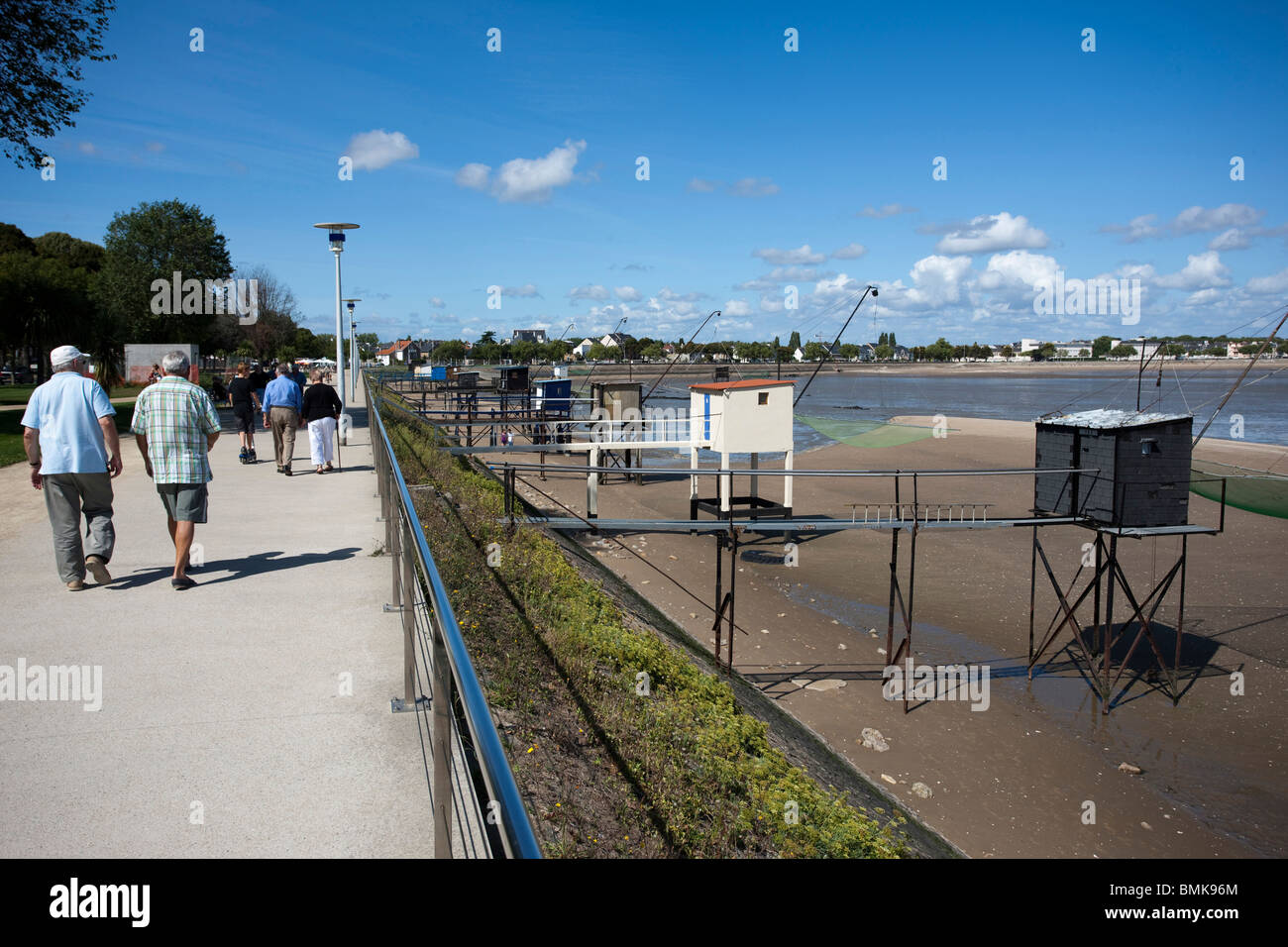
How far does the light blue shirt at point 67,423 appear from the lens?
673cm

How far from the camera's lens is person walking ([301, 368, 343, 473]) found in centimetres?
1413

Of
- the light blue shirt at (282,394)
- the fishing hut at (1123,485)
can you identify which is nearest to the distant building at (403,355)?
the light blue shirt at (282,394)

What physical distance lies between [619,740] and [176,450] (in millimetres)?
4209

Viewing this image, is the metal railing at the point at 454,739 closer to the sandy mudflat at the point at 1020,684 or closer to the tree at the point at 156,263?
the sandy mudflat at the point at 1020,684

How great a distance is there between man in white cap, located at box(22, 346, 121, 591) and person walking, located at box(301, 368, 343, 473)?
7.07m

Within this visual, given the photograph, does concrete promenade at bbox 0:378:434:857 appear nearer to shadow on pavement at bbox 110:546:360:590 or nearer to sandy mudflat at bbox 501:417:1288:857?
shadow on pavement at bbox 110:546:360:590

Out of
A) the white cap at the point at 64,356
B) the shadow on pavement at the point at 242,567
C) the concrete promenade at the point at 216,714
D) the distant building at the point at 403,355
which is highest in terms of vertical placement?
the distant building at the point at 403,355

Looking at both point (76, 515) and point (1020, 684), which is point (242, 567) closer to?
point (76, 515)

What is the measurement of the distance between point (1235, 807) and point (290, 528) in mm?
9780

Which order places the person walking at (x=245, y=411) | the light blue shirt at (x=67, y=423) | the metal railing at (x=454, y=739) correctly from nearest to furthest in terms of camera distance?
the metal railing at (x=454, y=739) → the light blue shirt at (x=67, y=423) → the person walking at (x=245, y=411)

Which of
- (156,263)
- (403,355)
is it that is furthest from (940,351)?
(156,263)

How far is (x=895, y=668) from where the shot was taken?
36.1 feet

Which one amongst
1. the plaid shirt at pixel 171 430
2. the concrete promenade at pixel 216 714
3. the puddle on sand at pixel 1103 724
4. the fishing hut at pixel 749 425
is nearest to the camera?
the concrete promenade at pixel 216 714
